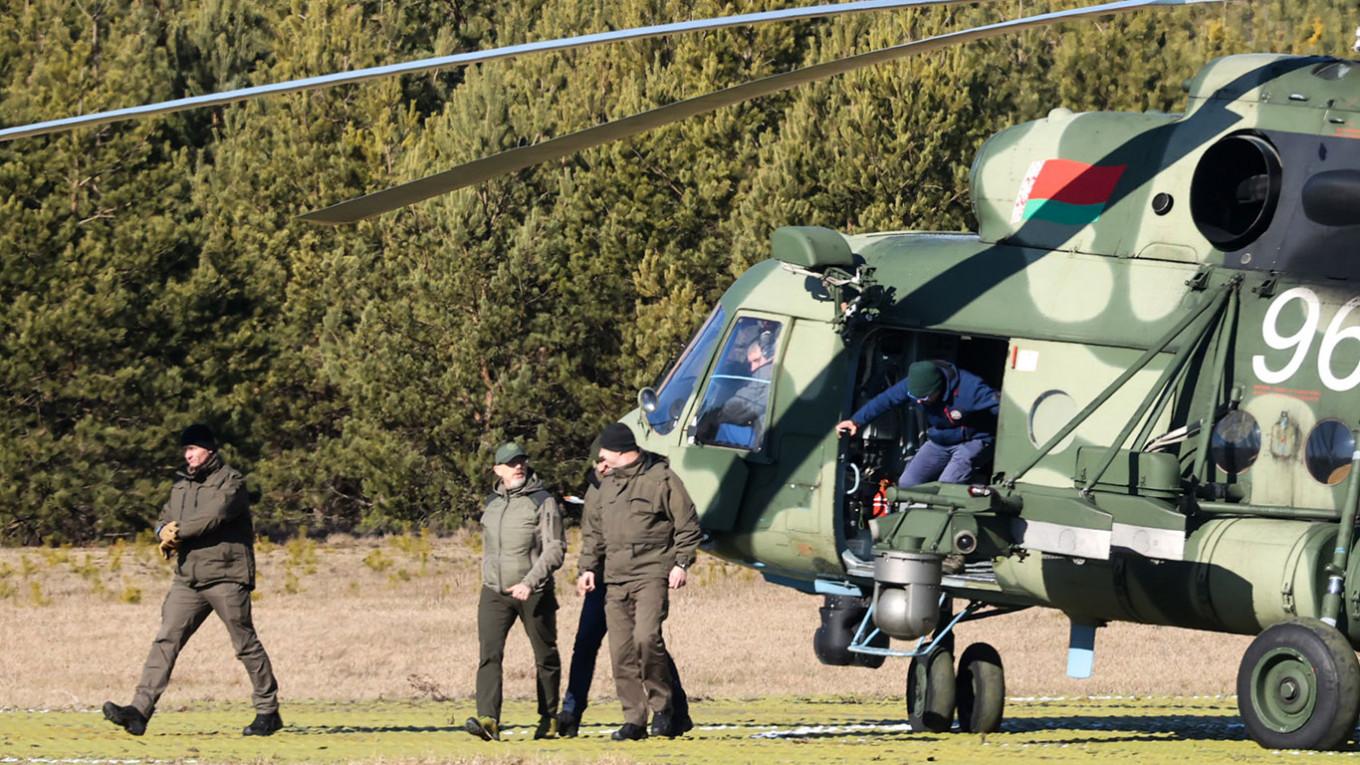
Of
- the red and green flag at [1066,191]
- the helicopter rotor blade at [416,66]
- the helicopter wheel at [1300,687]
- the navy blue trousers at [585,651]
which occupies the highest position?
the helicopter rotor blade at [416,66]

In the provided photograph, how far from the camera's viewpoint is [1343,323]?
11742 mm

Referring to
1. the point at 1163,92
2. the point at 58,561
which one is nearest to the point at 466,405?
the point at 58,561

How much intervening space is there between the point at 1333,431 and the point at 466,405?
31573 millimetres

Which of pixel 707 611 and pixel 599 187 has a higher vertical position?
pixel 599 187

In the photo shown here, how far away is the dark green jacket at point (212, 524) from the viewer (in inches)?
492

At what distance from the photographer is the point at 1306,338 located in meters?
11.9

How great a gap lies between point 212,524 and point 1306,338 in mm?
6093

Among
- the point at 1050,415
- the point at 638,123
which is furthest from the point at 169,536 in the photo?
the point at 1050,415

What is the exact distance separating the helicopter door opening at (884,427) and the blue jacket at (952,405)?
45 centimetres

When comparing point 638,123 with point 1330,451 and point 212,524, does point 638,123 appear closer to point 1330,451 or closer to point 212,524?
point 212,524

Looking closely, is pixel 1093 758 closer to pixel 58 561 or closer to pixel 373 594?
pixel 373 594

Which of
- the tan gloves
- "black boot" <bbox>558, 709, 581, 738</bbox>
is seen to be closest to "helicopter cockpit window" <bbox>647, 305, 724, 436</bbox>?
"black boot" <bbox>558, 709, 581, 738</bbox>

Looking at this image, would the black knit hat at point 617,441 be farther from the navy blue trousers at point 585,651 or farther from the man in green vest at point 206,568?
the man in green vest at point 206,568

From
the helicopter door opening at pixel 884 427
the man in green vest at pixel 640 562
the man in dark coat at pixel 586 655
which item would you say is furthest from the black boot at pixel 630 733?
the helicopter door opening at pixel 884 427
